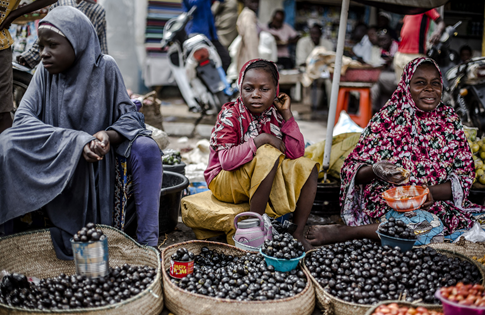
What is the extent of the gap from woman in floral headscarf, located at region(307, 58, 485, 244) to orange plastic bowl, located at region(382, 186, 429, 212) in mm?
95

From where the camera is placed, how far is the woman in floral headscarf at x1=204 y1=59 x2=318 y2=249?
2822 mm

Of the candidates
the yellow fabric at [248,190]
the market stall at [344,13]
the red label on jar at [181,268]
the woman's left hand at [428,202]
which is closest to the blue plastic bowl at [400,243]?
the woman's left hand at [428,202]

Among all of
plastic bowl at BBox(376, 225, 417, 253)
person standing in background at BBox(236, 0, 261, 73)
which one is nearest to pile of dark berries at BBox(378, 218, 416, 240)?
plastic bowl at BBox(376, 225, 417, 253)

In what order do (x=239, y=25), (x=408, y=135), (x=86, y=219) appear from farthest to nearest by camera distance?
(x=239, y=25), (x=408, y=135), (x=86, y=219)

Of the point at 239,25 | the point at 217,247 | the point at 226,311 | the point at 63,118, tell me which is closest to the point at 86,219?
the point at 63,118

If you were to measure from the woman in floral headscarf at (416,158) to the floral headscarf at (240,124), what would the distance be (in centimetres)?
69

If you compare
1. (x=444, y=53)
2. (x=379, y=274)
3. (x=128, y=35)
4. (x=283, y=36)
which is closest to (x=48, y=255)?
(x=379, y=274)

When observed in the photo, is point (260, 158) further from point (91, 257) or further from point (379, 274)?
point (91, 257)

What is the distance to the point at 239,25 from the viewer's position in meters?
8.40

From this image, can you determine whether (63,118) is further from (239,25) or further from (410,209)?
(239,25)

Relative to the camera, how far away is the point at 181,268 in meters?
2.24

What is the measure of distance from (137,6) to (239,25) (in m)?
3.06

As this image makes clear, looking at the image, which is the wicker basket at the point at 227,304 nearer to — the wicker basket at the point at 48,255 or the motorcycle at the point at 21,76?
the wicker basket at the point at 48,255

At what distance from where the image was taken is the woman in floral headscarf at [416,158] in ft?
10.0
